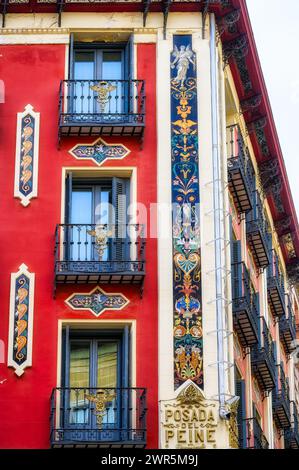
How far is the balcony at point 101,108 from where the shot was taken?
135 ft

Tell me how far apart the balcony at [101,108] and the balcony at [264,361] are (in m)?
8.52

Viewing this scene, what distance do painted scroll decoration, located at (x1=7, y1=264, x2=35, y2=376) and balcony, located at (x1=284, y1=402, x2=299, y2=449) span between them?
56.6 feet

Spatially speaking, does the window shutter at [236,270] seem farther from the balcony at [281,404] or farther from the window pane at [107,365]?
the balcony at [281,404]

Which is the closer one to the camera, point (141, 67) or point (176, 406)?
point (176, 406)

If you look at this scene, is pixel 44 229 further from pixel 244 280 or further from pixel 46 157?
pixel 244 280

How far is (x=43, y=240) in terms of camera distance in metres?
40.1

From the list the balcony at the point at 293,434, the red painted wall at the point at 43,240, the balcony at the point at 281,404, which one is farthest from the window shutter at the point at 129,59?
the balcony at the point at 293,434

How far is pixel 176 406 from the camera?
3816 centimetres

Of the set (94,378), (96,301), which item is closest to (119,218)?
(96,301)

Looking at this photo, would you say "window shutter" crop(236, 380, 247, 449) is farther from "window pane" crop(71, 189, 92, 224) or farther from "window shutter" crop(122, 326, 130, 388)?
"window pane" crop(71, 189, 92, 224)

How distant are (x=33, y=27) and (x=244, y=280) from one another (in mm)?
8992

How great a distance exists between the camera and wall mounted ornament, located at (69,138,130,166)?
41.0m

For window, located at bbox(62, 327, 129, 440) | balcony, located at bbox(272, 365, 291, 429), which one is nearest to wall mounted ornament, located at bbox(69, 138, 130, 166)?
window, located at bbox(62, 327, 129, 440)
